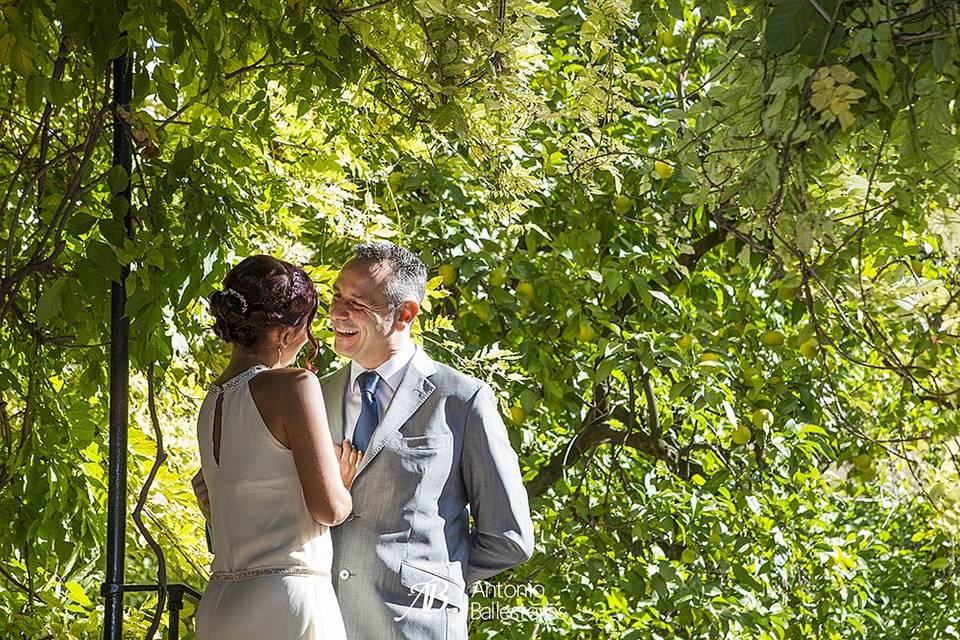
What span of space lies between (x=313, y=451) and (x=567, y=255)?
2090mm

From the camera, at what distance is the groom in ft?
6.38

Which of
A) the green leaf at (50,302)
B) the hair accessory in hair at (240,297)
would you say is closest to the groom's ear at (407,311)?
the hair accessory in hair at (240,297)

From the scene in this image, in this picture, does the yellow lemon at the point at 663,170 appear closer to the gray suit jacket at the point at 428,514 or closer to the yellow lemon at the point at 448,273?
the yellow lemon at the point at 448,273

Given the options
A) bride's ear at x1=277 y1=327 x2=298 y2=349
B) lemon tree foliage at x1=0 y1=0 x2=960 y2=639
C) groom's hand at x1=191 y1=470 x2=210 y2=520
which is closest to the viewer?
lemon tree foliage at x1=0 y1=0 x2=960 y2=639

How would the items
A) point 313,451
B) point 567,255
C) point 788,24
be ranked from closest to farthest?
point 788,24 → point 313,451 → point 567,255

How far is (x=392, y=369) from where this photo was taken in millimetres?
2090

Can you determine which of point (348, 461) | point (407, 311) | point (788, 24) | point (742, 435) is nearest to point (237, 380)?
point (348, 461)

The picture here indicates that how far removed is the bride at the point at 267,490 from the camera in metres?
1.80

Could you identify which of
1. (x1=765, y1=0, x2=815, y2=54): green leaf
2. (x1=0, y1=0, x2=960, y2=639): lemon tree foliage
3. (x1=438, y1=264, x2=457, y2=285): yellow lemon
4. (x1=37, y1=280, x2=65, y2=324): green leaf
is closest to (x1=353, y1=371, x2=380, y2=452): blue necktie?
(x1=0, y1=0, x2=960, y2=639): lemon tree foliage

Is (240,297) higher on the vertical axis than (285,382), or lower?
higher

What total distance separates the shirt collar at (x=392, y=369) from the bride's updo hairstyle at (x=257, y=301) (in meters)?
0.23

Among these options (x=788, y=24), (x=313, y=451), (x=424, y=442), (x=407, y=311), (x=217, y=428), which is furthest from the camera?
(x=407, y=311)

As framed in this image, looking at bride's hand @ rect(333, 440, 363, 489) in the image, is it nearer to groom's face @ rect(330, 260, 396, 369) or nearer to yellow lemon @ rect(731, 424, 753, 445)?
groom's face @ rect(330, 260, 396, 369)

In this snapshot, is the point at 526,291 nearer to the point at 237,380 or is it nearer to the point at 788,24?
the point at 237,380
